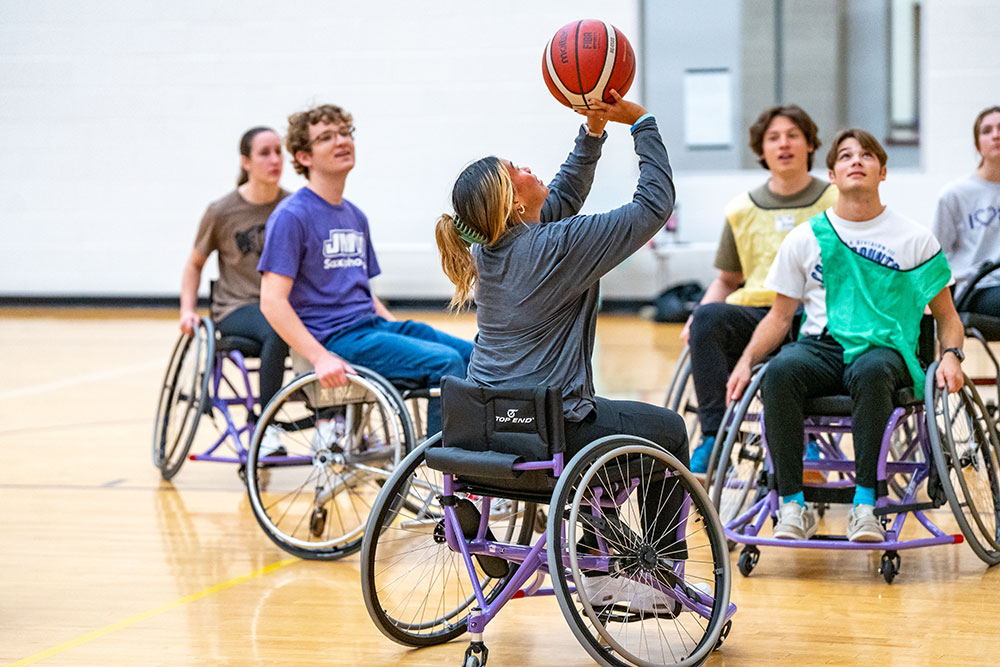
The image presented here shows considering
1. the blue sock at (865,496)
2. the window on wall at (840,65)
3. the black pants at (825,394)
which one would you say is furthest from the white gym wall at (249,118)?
the blue sock at (865,496)

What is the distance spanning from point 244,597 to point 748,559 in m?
1.13

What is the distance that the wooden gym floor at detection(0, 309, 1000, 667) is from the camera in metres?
2.38

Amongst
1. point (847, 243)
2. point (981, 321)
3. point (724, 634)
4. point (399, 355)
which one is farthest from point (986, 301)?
point (724, 634)

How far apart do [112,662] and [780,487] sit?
1470mm

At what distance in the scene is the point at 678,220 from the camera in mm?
8844

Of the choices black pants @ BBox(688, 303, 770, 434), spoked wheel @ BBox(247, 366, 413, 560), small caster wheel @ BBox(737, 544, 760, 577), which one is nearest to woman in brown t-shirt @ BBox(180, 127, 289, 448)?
spoked wheel @ BBox(247, 366, 413, 560)

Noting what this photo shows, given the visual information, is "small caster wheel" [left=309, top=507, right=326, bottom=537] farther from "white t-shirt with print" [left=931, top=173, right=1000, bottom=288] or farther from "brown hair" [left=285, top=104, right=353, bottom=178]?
"white t-shirt with print" [left=931, top=173, right=1000, bottom=288]

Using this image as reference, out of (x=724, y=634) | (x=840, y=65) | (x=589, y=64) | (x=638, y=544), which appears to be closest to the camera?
(x=638, y=544)

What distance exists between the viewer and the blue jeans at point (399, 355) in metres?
3.28

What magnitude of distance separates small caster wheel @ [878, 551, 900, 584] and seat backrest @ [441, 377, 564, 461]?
1008 millimetres

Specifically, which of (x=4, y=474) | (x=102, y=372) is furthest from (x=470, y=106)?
(x=4, y=474)

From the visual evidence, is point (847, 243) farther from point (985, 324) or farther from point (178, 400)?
point (178, 400)

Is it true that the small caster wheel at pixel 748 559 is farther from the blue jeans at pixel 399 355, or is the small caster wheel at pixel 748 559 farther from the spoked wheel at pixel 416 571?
the blue jeans at pixel 399 355

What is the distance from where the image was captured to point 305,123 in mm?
3564
